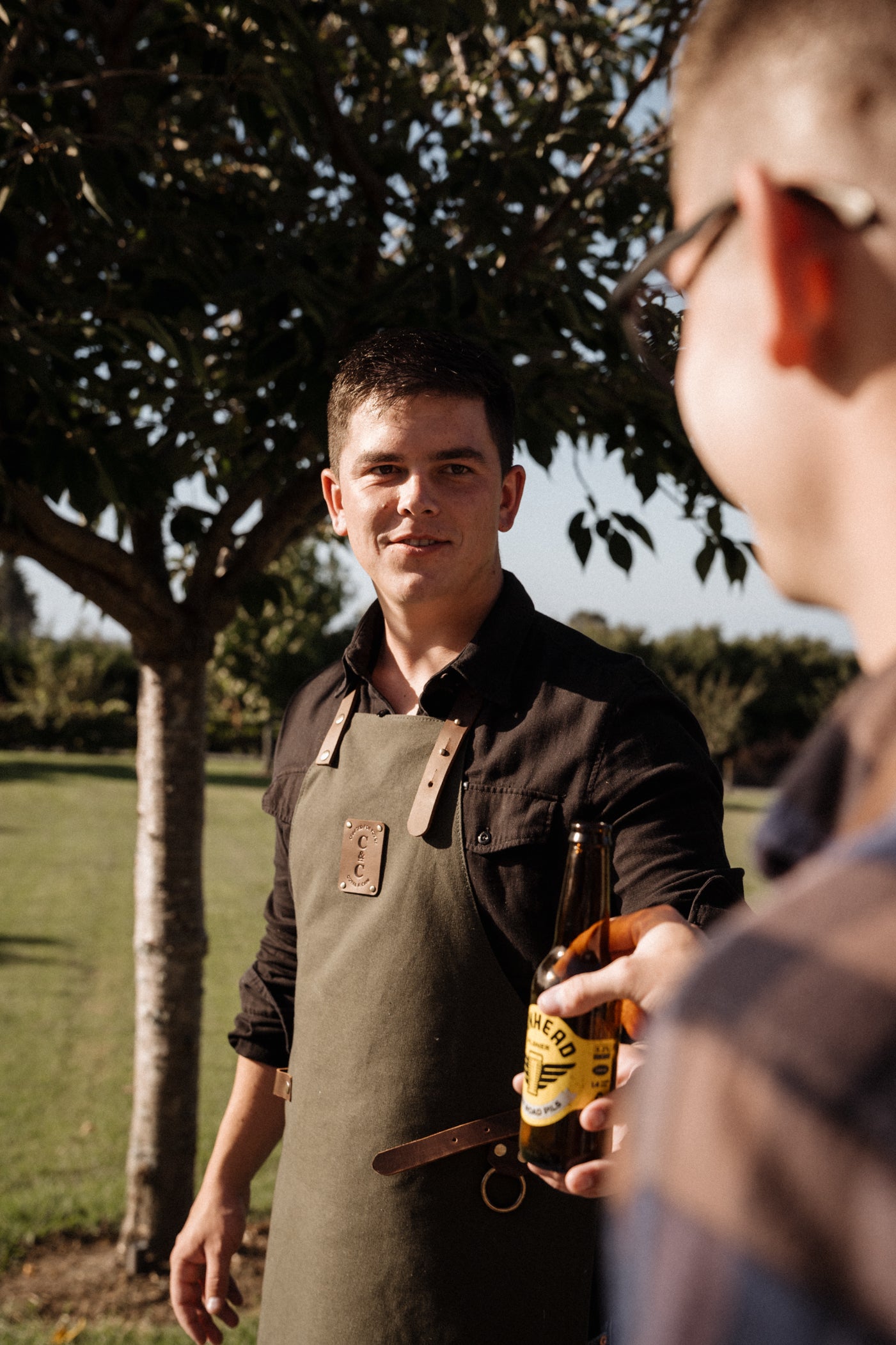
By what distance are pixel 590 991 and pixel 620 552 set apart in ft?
7.92

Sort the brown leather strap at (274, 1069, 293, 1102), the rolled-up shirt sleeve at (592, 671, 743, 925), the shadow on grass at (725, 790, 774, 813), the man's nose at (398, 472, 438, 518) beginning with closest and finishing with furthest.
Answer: the rolled-up shirt sleeve at (592, 671, 743, 925) < the man's nose at (398, 472, 438, 518) < the brown leather strap at (274, 1069, 293, 1102) < the shadow on grass at (725, 790, 774, 813)

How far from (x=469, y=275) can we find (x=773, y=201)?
99.3 inches

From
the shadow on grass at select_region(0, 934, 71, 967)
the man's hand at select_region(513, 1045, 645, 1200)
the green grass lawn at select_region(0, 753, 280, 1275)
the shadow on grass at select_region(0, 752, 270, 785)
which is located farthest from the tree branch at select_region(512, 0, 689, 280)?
the shadow on grass at select_region(0, 752, 270, 785)

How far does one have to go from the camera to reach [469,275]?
3.09m

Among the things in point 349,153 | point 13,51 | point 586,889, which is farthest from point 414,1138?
point 13,51

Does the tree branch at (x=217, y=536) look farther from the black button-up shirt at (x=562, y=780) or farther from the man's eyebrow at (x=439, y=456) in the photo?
the black button-up shirt at (x=562, y=780)

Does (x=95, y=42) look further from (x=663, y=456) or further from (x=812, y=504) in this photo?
(x=812, y=504)

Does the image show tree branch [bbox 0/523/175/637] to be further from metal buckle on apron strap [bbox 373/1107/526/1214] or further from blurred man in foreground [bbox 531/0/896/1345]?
blurred man in foreground [bbox 531/0/896/1345]

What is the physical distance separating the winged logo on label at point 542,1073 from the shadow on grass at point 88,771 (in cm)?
2102

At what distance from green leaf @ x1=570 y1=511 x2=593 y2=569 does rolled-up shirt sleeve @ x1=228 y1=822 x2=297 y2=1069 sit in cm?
152

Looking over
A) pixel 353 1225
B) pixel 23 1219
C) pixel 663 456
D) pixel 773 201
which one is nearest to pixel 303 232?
pixel 663 456

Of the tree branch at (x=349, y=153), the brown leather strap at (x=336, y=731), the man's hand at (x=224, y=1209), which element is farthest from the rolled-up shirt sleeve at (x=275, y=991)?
the tree branch at (x=349, y=153)

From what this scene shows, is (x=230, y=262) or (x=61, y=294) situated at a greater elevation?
(x=230, y=262)

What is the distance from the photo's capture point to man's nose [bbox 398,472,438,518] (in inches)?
86.8
